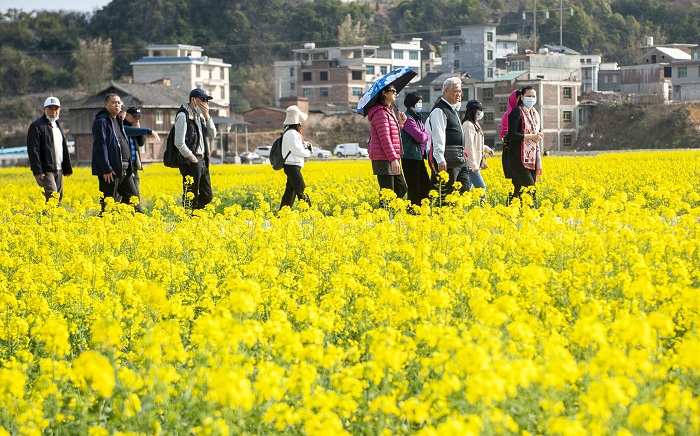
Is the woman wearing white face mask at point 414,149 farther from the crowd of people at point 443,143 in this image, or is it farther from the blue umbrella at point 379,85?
the blue umbrella at point 379,85

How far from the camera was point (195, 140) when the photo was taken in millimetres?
A: 12188

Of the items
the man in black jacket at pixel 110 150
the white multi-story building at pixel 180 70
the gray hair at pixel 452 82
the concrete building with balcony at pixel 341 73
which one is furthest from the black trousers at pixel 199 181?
the white multi-story building at pixel 180 70

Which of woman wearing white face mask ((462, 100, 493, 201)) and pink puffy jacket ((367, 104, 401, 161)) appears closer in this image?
pink puffy jacket ((367, 104, 401, 161))

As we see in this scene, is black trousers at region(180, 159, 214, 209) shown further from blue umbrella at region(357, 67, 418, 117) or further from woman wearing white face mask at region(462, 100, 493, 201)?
woman wearing white face mask at region(462, 100, 493, 201)

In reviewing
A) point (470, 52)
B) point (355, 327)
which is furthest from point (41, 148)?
point (470, 52)

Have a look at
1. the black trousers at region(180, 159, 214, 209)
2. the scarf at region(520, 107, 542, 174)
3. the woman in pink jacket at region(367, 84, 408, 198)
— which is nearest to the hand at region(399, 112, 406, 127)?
the woman in pink jacket at region(367, 84, 408, 198)

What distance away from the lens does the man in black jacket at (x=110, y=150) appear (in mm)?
11688

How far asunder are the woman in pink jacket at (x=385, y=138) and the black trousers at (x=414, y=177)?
0.28 metres

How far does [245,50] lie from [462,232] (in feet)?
311

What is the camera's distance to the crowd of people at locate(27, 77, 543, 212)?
1102 cm

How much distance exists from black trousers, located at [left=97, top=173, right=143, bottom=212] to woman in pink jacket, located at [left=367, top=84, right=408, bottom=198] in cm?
299

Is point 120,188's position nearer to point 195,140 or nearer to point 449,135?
point 195,140

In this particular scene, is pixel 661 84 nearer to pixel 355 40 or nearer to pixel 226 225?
pixel 355 40

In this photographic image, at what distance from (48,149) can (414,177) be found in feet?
14.0
